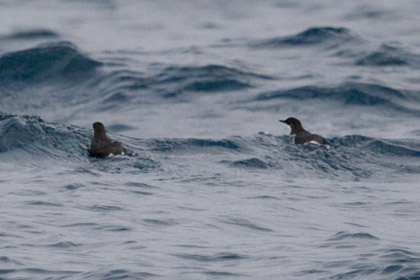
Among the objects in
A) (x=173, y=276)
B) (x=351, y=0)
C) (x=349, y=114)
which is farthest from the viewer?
(x=351, y=0)

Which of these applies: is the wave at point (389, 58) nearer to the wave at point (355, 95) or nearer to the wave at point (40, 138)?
the wave at point (355, 95)

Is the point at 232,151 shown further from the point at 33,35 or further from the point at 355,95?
the point at 33,35

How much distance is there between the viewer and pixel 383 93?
19.9 metres

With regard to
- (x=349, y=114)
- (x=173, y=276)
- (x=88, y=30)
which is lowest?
(x=173, y=276)

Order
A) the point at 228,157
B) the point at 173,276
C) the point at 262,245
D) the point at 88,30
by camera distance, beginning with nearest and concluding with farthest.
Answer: the point at 173,276 → the point at 262,245 → the point at 228,157 → the point at 88,30

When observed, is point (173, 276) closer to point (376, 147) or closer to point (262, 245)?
point (262, 245)

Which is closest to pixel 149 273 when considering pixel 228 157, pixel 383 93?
pixel 228 157

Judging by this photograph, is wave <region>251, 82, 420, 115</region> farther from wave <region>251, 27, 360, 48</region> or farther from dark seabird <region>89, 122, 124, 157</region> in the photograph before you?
dark seabird <region>89, 122, 124, 157</region>

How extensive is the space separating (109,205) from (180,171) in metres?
2.52

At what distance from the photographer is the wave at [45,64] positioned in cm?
2166

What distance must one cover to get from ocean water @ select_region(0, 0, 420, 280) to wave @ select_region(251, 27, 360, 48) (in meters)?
0.06

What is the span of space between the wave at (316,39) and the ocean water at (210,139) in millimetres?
56

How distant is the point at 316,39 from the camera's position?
24.2 metres

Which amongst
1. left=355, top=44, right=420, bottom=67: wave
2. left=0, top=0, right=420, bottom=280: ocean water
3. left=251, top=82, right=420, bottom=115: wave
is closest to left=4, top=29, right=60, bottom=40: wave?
left=0, top=0, right=420, bottom=280: ocean water
